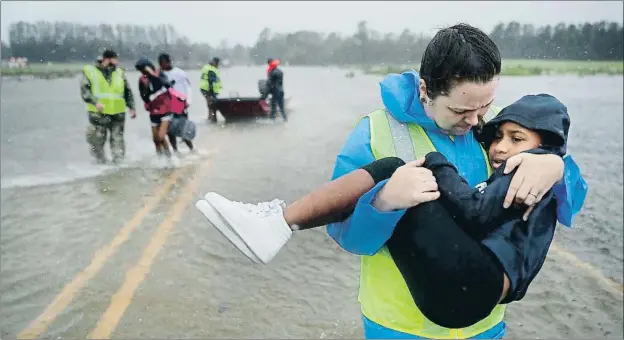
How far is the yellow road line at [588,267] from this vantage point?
434cm

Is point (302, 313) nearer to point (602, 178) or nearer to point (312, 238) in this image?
point (312, 238)

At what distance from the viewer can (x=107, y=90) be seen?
869cm

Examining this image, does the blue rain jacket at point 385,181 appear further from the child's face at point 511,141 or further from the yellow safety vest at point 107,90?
the yellow safety vest at point 107,90

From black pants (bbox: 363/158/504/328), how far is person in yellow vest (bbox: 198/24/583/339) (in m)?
0.05

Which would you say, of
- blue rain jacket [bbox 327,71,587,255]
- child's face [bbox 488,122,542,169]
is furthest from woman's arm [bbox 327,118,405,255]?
child's face [bbox 488,122,542,169]

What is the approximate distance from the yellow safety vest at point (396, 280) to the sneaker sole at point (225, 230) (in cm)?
36

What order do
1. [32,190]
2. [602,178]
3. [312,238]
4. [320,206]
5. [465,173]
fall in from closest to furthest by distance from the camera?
[320,206]
[465,173]
[312,238]
[32,190]
[602,178]

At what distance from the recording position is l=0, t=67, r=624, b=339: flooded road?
361cm

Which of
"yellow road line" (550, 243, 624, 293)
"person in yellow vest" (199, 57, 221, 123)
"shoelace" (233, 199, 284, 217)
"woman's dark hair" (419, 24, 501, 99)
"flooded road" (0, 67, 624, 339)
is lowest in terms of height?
"yellow road line" (550, 243, 624, 293)

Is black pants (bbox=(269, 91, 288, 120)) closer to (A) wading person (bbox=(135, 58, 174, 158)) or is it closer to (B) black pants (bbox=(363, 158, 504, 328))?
(A) wading person (bbox=(135, 58, 174, 158))

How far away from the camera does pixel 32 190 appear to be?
7.17 meters

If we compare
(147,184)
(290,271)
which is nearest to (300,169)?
(147,184)

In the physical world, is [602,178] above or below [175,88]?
below

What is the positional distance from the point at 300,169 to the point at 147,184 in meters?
2.16
